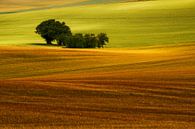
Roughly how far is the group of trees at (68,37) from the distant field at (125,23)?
2919 mm

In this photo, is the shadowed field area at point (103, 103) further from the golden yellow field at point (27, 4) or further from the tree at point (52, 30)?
the golden yellow field at point (27, 4)

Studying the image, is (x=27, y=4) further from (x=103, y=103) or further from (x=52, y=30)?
(x=103, y=103)

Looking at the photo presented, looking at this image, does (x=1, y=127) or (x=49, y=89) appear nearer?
(x=1, y=127)

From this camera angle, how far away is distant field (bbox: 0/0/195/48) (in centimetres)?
6188

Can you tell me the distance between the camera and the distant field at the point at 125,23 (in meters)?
61.9

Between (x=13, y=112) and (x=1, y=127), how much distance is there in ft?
5.64

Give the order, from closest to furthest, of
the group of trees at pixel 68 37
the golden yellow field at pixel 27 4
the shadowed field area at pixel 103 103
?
the shadowed field area at pixel 103 103 → the group of trees at pixel 68 37 → the golden yellow field at pixel 27 4

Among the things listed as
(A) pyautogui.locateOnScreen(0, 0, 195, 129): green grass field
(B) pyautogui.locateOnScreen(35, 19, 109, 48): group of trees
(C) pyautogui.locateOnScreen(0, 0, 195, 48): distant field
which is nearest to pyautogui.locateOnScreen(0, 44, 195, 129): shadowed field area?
(A) pyautogui.locateOnScreen(0, 0, 195, 129): green grass field

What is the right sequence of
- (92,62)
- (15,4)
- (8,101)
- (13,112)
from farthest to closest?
1. (15,4)
2. (92,62)
3. (8,101)
4. (13,112)

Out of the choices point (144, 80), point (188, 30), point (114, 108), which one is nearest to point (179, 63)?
point (144, 80)

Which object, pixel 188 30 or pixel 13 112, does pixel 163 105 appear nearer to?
pixel 13 112

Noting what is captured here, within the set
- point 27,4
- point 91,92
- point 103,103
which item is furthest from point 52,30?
point 27,4

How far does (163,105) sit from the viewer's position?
15.6 metres

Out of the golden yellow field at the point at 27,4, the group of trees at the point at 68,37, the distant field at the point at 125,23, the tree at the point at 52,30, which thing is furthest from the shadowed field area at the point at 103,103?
the golden yellow field at the point at 27,4
